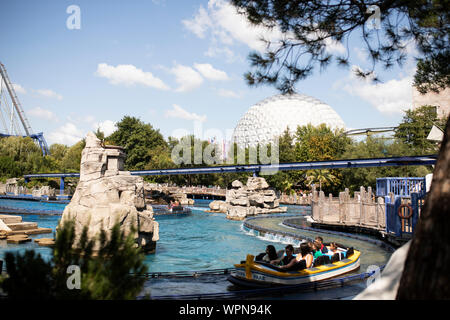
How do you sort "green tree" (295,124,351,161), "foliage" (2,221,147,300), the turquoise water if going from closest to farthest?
"foliage" (2,221,147,300) < the turquoise water < "green tree" (295,124,351,161)

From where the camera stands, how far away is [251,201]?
113ft

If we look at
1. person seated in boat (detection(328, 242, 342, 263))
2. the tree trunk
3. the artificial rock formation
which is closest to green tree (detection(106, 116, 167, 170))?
the artificial rock formation

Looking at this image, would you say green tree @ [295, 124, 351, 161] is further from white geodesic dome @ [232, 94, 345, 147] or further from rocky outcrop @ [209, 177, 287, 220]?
white geodesic dome @ [232, 94, 345, 147]

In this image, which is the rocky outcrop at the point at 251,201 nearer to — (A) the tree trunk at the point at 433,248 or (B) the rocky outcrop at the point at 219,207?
(B) the rocky outcrop at the point at 219,207

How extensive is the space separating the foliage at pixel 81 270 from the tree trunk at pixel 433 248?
110 inches

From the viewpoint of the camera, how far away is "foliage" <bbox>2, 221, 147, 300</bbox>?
3.77 m

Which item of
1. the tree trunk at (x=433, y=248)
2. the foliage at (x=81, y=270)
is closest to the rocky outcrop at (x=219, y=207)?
the foliage at (x=81, y=270)

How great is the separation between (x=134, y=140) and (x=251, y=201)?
4371 centimetres

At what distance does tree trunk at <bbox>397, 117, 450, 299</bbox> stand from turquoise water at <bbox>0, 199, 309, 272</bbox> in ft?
29.4

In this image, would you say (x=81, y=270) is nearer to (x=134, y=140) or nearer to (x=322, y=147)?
(x=322, y=147)

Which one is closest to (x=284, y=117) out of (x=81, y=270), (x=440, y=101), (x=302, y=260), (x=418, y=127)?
(x=440, y=101)

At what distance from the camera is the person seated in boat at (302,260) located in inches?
354
